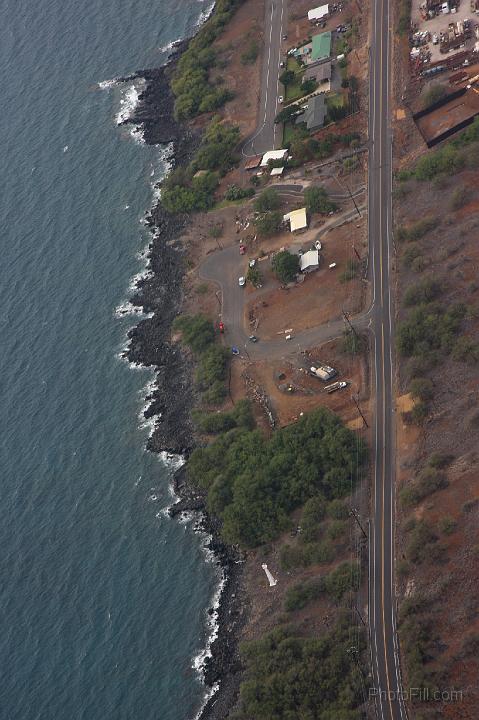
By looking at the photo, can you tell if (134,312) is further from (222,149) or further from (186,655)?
(186,655)

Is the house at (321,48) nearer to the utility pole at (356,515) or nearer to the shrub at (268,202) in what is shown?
the shrub at (268,202)

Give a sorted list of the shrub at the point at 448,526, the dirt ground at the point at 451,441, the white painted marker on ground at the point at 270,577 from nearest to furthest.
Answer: the dirt ground at the point at 451,441 → the shrub at the point at 448,526 → the white painted marker on ground at the point at 270,577

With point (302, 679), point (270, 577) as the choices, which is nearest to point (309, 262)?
point (270, 577)

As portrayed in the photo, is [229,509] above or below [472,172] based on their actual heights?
below

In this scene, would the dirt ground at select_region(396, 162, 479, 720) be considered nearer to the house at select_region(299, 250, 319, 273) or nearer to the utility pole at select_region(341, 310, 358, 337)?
the utility pole at select_region(341, 310, 358, 337)

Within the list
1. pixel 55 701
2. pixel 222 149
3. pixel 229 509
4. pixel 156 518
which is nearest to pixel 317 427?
pixel 229 509

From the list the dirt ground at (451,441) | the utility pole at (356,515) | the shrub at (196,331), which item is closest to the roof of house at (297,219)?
the dirt ground at (451,441)
